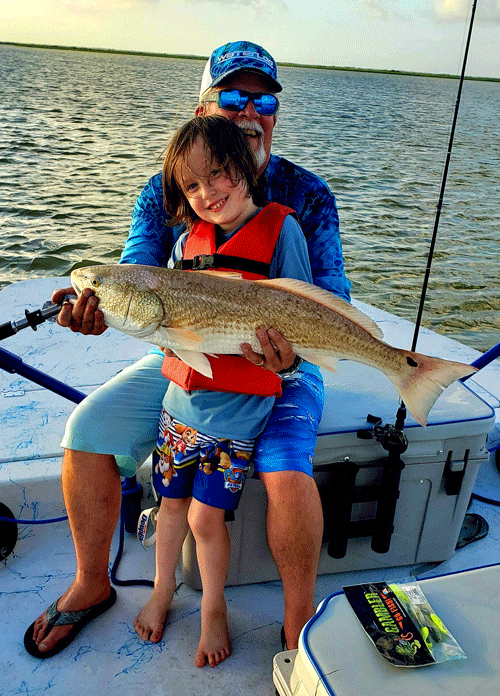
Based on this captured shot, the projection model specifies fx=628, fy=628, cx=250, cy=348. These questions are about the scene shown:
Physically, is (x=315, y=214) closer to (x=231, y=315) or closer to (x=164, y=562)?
(x=231, y=315)

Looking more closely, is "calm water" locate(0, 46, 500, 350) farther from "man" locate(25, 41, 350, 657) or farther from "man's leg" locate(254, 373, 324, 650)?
"man's leg" locate(254, 373, 324, 650)

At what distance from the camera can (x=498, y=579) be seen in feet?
5.55

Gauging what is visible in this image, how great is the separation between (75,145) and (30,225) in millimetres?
7915

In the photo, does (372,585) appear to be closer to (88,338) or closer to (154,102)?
(88,338)

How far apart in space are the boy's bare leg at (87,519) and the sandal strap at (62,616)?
1cm

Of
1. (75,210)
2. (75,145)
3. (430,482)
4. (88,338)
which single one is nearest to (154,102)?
(75,145)

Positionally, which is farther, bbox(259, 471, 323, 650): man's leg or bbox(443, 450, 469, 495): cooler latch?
bbox(443, 450, 469, 495): cooler latch

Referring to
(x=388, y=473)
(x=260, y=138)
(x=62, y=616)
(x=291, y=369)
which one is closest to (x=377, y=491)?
(x=388, y=473)

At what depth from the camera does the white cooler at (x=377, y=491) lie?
7.87 feet

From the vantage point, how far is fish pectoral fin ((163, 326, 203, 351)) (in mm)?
2074

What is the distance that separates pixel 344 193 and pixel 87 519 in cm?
1443

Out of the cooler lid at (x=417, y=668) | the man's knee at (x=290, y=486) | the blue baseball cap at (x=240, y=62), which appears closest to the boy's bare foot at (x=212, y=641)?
the man's knee at (x=290, y=486)

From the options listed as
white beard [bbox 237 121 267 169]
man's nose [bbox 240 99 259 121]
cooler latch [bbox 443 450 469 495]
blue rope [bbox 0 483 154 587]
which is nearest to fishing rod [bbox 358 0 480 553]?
cooler latch [bbox 443 450 469 495]

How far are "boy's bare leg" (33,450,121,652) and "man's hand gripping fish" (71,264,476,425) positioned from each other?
0.57 meters
